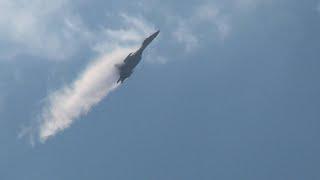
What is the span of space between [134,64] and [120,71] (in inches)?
190

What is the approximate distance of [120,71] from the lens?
18962 centimetres

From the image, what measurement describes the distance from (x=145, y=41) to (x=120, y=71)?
1138 cm

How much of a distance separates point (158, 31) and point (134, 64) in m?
12.1

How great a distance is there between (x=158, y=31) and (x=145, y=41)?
480cm

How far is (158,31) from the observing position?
190 m

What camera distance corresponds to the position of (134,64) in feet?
617

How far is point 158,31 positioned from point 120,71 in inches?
634

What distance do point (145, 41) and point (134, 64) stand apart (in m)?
7.64
